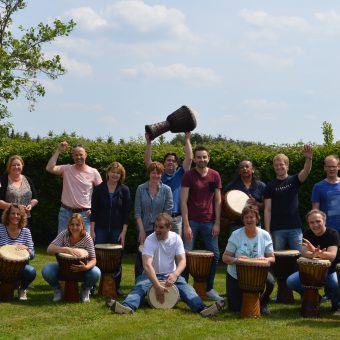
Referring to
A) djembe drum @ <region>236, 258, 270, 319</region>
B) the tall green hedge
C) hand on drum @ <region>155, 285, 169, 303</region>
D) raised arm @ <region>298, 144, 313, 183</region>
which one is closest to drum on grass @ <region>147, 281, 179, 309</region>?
hand on drum @ <region>155, 285, 169, 303</region>

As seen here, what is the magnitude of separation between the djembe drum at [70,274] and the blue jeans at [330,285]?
7.89ft

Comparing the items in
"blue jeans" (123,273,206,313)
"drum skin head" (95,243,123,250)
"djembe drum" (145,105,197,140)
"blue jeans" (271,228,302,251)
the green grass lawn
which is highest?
"djembe drum" (145,105,197,140)

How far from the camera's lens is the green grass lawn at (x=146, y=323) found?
20.7ft

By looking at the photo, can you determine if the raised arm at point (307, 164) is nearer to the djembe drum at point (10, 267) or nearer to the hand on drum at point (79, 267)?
the hand on drum at point (79, 267)

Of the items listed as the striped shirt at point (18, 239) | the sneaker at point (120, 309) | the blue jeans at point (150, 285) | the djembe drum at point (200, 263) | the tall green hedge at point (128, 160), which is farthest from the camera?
the tall green hedge at point (128, 160)

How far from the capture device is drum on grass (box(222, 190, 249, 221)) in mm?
8570

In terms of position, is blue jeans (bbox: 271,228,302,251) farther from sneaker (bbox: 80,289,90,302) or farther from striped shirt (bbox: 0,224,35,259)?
striped shirt (bbox: 0,224,35,259)

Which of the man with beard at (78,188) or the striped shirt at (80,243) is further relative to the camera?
the man with beard at (78,188)

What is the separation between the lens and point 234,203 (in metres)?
8.62

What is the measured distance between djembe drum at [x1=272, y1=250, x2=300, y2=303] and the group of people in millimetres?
344

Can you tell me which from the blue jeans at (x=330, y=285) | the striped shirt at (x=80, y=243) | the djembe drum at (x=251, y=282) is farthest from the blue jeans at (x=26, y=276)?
the blue jeans at (x=330, y=285)

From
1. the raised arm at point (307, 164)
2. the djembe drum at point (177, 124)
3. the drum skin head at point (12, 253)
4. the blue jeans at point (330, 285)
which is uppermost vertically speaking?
the djembe drum at point (177, 124)

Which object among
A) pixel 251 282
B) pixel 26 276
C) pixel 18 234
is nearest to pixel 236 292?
pixel 251 282

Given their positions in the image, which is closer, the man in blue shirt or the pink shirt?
the man in blue shirt
